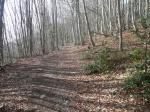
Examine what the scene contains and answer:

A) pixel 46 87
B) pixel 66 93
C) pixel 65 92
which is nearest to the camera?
pixel 66 93

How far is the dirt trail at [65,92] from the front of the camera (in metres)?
8.57

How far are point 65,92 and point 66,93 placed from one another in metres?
0.15

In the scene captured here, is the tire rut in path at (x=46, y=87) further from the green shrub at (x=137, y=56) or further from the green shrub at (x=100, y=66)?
the green shrub at (x=137, y=56)

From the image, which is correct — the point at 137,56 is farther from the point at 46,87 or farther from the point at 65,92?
the point at 46,87

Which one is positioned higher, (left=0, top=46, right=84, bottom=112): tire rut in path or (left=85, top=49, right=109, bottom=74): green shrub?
(left=85, top=49, right=109, bottom=74): green shrub

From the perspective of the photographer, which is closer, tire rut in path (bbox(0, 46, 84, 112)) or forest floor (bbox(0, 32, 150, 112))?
forest floor (bbox(0, 32, 150, 112))

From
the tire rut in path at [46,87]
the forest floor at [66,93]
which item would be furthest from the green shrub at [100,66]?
the tire rut in path at [46,87]

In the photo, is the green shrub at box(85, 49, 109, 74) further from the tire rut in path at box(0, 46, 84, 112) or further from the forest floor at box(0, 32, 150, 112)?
the tire rut in path at box(0, 46, 84, 112)

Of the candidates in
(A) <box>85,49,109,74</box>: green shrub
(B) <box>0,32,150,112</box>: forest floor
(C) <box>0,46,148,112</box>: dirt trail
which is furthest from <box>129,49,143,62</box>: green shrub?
(C) <box>0,46,148,112</box>: dirt trail

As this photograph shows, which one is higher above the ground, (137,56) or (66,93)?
(137,56)

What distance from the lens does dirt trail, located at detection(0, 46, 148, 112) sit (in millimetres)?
8570

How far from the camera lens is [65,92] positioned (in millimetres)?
10352

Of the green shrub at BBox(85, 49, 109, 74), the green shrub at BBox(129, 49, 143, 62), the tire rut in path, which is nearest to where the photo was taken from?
the tire rut in path

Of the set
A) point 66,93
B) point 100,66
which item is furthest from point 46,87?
point 100,66
